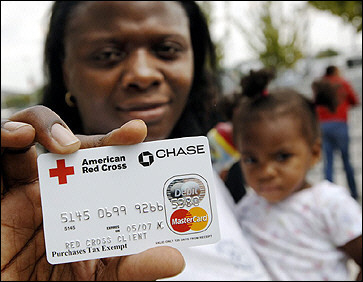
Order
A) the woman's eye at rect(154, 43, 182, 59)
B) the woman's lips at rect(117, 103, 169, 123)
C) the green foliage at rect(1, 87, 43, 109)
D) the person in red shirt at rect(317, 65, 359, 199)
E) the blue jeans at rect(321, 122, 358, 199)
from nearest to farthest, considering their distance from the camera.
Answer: the green foliage at rect(1, 87, 43, 109), the woman's lips at rect(117, 103, 169, 123), the woman's eye at rect(154, 43, 182, 59), the person in red shirt at rect(317, 65, 359, 199), the blue jeans at rect(321, 122, 358, 199)

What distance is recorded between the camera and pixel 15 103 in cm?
55

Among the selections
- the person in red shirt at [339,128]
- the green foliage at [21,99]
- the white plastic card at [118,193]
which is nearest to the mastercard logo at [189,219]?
the white plastic card at [118,193]

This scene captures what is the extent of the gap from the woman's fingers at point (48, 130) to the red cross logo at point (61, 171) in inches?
0.5

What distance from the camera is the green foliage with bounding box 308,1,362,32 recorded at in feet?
3.58

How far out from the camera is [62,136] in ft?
1.25

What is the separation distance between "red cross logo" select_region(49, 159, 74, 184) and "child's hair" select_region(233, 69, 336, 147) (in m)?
0.78

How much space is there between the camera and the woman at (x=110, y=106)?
1.36ft

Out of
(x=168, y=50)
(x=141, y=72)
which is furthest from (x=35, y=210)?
(x=168, y=50)

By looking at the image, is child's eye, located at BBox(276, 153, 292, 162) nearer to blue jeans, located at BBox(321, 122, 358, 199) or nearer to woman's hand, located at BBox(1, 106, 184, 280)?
woman's hand, located at BBox(1, 106, 184, 280)

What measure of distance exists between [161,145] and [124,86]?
11.4 inches

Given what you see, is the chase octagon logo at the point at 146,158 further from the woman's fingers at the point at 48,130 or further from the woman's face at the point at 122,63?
the woman's face at the point at 122,63

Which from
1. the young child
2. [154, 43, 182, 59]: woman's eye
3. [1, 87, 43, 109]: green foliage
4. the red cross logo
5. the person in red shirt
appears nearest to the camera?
the red cross logo

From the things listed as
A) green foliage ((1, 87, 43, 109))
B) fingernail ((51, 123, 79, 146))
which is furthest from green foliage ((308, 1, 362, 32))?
fingernail ((51, 123, 79, 146))

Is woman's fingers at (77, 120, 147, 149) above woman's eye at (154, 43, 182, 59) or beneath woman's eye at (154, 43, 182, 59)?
above
